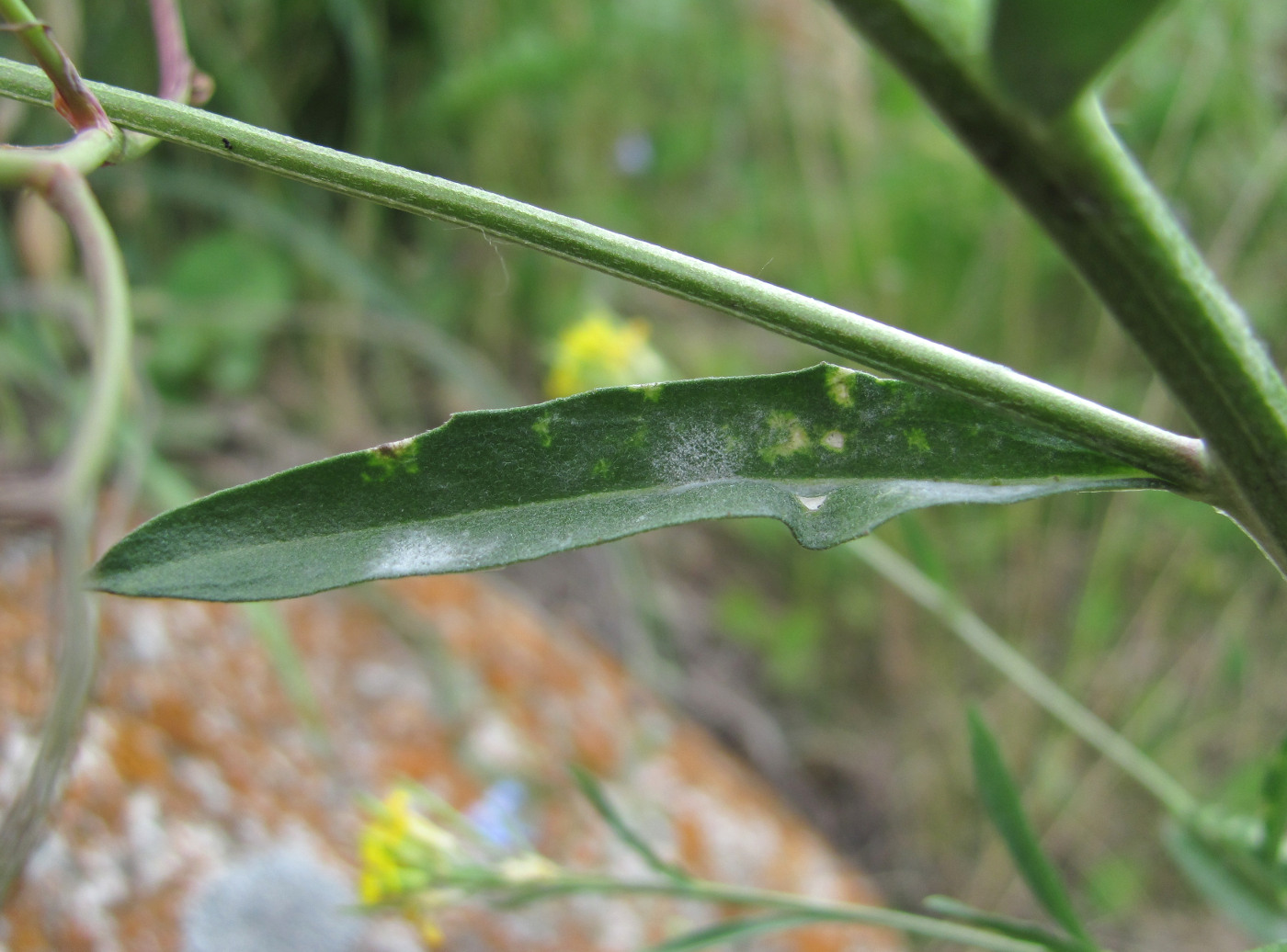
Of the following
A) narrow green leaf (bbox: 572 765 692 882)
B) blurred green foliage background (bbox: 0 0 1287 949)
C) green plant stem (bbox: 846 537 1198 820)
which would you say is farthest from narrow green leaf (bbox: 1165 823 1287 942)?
blurred green foliage background (bbox: 0 0 1287 949)

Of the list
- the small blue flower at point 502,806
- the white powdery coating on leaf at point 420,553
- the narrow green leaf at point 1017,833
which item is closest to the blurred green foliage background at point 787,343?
the small blue flower at point 502,806

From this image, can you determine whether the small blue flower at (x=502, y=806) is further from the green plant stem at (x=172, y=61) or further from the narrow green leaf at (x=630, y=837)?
the green plant stem at (x=172, y=61)

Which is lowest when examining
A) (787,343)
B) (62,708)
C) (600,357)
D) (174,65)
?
(62,708)

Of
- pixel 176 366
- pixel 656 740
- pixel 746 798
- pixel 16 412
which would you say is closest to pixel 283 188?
pixel 176 366

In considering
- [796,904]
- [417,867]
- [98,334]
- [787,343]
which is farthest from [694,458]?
[787,343]

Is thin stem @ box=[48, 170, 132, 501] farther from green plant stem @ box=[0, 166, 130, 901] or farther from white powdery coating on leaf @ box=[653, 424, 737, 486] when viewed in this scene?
white powdery coating on leaf @ box=[653, 424, 737, 486]

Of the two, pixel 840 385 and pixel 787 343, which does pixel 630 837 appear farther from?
pixel 787 343
